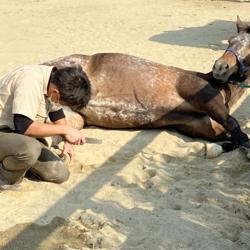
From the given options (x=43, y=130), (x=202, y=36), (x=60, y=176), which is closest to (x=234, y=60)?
(x=60, y=176)

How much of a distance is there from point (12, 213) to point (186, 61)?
5.40 m

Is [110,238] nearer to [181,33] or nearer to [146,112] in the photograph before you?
[146,112]

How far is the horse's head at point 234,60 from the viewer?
6.15 meters

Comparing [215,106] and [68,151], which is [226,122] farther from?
[68,151]

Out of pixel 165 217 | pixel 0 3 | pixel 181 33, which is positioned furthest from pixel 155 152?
pixel 0 3

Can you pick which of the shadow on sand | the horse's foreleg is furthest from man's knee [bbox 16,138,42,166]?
the shadow on sand

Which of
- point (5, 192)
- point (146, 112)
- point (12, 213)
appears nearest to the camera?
point (12, 213)

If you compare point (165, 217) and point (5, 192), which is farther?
point (5, 192)

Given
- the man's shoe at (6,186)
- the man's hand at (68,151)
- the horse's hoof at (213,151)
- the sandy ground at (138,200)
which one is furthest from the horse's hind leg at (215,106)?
the man's shoe at (6,186)

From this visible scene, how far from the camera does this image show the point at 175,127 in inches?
250

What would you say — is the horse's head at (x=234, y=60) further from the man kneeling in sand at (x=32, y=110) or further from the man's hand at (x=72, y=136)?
the man's hand at (x=72, y=136)

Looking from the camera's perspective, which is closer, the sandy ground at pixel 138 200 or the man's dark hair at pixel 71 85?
the sandy ground at pixel 138 200

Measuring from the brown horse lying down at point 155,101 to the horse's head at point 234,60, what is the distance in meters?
0.19

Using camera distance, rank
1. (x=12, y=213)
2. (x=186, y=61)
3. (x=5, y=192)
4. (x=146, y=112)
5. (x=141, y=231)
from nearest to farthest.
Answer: (x=141, y=231)
(x=12, y=213)
(x=5, y=192)
(x=146, y=112)
(x=186, y=61)
